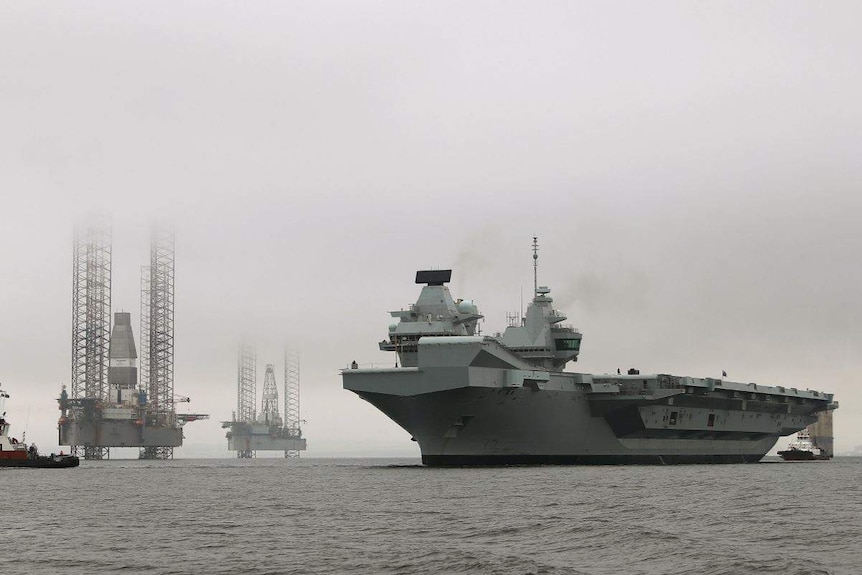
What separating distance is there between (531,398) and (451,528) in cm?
3112


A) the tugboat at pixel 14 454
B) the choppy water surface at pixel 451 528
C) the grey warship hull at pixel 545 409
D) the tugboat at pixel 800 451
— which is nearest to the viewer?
the choppy water surface at pixel 451 528

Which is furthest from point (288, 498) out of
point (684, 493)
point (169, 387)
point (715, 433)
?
point (169, 387)

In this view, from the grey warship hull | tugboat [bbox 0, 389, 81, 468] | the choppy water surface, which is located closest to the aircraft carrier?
→ the grey warship hull

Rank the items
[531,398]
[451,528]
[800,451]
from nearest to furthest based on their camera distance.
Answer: [451,528] < [531,398] < [800,451]

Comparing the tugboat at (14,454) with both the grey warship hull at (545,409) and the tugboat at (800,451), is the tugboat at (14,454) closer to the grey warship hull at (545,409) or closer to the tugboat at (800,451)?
the grey warship hull at (545,409)

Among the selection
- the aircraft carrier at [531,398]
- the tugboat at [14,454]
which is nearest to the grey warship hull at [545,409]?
the aircraft carrier at [531,398]

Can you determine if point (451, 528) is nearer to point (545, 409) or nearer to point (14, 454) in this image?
point (545, 409)

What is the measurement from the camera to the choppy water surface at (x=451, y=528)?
2347 centimetres

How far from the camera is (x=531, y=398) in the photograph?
6028 cm

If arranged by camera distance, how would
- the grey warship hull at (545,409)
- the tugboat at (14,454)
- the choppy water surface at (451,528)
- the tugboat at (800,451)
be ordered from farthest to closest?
the tugboat at (800,451), the tugboat at (14,454), the grey warship hull at (545,409), the choppy water surface at (451,528)

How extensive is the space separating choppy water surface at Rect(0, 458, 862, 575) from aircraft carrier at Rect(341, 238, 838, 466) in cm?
897

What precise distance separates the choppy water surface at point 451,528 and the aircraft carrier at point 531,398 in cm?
897

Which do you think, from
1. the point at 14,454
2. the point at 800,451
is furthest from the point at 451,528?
the point at 800,451

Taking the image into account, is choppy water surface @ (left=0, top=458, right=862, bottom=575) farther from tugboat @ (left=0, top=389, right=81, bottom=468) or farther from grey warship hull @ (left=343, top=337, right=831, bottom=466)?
tugboat @ (left=0, top=389, right=81, bottom=468)
